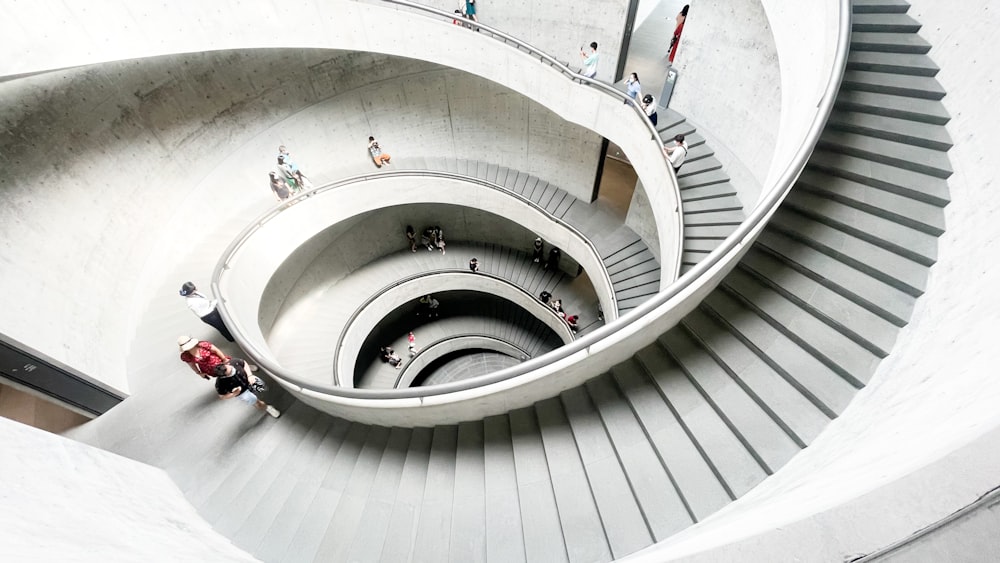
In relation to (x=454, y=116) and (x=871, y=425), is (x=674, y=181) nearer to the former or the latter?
(x=871, y=425)

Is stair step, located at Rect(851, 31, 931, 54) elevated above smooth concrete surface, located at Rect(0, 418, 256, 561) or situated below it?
above

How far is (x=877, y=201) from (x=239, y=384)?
312 inches

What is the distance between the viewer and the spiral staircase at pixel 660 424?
378 centimetres

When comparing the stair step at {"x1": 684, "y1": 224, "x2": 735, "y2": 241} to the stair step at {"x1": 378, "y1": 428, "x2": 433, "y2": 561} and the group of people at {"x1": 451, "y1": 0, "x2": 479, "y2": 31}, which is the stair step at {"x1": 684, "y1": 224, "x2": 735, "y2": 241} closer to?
the stair step at {"x1": 378, "y1": 428, "x2": 433, "y2": 561}

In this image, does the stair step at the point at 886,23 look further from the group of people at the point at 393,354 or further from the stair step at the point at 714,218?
the group of people at the point at 393,354

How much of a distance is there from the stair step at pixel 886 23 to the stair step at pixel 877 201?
225cm

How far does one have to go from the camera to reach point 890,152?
4.54m

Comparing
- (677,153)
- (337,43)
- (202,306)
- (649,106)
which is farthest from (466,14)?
(202,306)

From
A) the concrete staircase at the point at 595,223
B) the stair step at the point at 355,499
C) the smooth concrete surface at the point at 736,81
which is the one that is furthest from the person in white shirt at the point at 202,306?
the smooth concrete surface at the point at 736,81

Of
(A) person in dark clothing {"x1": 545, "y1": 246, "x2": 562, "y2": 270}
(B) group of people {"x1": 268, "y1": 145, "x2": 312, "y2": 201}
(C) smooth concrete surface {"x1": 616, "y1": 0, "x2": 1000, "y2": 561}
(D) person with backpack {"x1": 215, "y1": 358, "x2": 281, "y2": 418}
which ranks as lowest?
(C) smooth concrete surface {"x1": 616, "y1": 0, "x2": 1000, "y2": 561}

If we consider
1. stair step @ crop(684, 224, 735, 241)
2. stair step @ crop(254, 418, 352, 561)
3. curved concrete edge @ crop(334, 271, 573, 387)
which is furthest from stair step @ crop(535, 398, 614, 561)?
curved concrete edge @ crop(334, 271, 573, 387)

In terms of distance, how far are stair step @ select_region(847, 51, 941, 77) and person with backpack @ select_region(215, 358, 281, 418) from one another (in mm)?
8733

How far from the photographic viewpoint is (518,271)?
15.9 meters

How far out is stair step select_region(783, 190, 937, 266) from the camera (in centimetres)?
388
